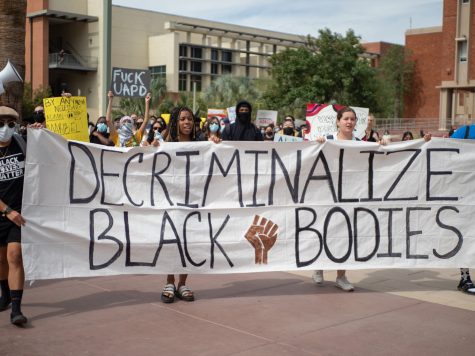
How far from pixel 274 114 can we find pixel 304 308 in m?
11.7

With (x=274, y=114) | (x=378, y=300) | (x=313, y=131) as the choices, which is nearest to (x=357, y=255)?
(x=378, y=300)

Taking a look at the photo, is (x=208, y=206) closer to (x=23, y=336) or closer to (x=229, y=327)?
(x=229, y=327)

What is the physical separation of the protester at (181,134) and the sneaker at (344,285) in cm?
153

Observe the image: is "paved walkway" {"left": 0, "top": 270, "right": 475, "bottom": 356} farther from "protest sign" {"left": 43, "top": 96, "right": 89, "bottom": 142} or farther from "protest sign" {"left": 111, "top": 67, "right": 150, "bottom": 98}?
"protest sign" {"left": 111, "top": 67, "right": 150, "bottom": 98}

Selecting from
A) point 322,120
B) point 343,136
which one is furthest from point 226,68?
point 343,136

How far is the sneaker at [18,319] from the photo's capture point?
484cm

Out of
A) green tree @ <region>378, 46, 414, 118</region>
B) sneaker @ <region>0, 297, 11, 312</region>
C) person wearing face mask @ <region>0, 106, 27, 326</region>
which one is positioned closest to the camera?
person wearing face mask @ <region>0, 106, 27, 326</region>

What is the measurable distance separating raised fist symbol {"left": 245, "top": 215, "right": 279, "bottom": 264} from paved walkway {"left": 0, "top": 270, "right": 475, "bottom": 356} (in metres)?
0.42

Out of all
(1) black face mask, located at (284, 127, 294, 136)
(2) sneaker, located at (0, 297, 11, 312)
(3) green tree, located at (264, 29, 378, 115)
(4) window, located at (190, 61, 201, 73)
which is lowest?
(2) sneaker, located at (0, 297, 11, 312)

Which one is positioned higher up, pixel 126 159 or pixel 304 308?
pixel 126 159

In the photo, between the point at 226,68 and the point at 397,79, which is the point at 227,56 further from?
the point at 397,79

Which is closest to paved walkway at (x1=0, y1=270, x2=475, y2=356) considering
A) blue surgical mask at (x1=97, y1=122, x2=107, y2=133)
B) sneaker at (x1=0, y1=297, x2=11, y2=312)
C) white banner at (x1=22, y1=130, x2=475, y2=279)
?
sneaker at (x1=0, y1=297, x2=11, y2=312)

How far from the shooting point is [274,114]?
665 inches

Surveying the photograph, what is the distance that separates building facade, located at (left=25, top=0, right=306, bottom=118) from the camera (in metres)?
57.3
